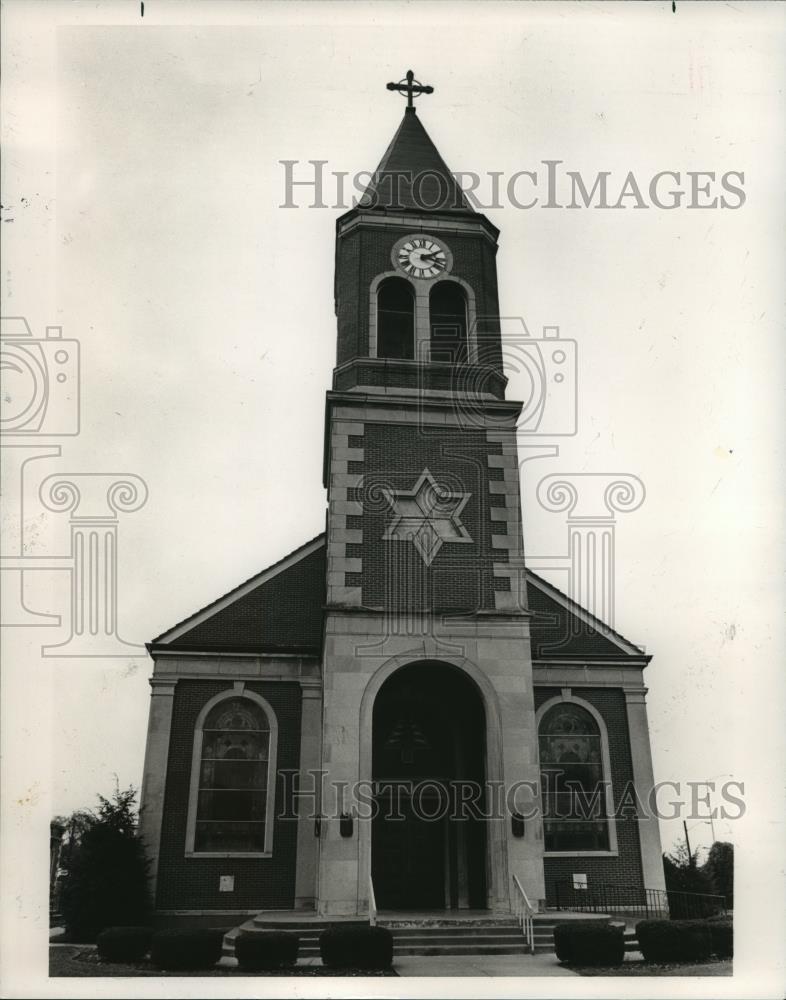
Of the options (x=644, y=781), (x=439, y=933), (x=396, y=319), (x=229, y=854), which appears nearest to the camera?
(x=439, y=933)

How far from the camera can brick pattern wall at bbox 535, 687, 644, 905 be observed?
65.8 ft

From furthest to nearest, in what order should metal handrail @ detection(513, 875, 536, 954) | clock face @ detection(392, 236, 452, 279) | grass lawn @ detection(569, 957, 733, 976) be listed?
1. clock face @ detection(392, 236, 452, 279)
2. metal handrail @ detection(513, 875, 536, 954)
3. grass lawn @ detection(569, 957, 733, 976)

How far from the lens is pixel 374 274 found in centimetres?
2280

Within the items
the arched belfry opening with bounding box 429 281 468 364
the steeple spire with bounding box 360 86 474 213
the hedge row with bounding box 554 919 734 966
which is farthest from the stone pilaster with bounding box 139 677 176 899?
the steeple spire with bounding box 360 86 474 213

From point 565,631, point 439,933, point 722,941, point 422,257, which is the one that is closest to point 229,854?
point 439,933

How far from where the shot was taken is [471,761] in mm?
20031

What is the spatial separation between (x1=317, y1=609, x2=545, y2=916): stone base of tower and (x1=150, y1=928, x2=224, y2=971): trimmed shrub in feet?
10.00

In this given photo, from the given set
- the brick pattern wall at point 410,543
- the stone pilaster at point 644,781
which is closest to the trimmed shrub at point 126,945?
the brick pattern wall at point 410,543

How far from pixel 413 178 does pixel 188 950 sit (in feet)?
63.3

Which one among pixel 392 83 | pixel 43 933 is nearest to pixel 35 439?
pixel 43 933

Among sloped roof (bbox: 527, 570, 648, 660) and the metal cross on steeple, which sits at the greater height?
the metal cross on steeple

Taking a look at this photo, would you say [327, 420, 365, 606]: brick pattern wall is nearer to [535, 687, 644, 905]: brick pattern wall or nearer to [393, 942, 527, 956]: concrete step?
[535, 687, 644, 905]: brick pattern wall

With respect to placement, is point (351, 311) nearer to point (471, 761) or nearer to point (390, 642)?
point (390, 642)

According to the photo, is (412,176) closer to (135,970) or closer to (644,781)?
(644,781)
